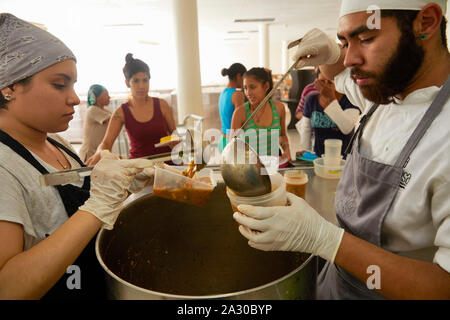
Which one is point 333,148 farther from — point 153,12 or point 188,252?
point 153,12

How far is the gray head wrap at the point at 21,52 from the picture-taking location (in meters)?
0.90

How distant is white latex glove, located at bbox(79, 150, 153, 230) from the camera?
2.77 ft

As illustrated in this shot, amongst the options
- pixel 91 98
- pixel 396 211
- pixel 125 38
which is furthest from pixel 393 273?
pixel 125 38

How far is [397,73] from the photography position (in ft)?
2.81

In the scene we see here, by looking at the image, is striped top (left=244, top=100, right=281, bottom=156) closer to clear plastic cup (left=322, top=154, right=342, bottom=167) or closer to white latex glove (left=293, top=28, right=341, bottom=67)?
clear plastic cup (left=322, top=154, right=342, bottom=167)

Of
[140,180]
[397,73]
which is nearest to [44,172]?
[140,180]

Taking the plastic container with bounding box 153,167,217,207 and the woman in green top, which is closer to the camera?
the plastic container with bounding box 153,167,217,207

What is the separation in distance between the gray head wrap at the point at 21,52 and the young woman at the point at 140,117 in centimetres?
164

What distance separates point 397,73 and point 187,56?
411 centimetres

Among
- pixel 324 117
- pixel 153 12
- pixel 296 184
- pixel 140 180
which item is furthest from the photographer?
pixel 153 12

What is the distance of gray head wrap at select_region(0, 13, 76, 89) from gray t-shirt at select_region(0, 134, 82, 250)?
0.79ft

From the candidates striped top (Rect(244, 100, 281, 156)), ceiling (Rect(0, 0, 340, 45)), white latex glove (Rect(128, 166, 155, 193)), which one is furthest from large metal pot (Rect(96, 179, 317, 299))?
ceiling (Rect(0, 0, 340, 45))

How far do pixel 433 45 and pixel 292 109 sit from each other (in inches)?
273
